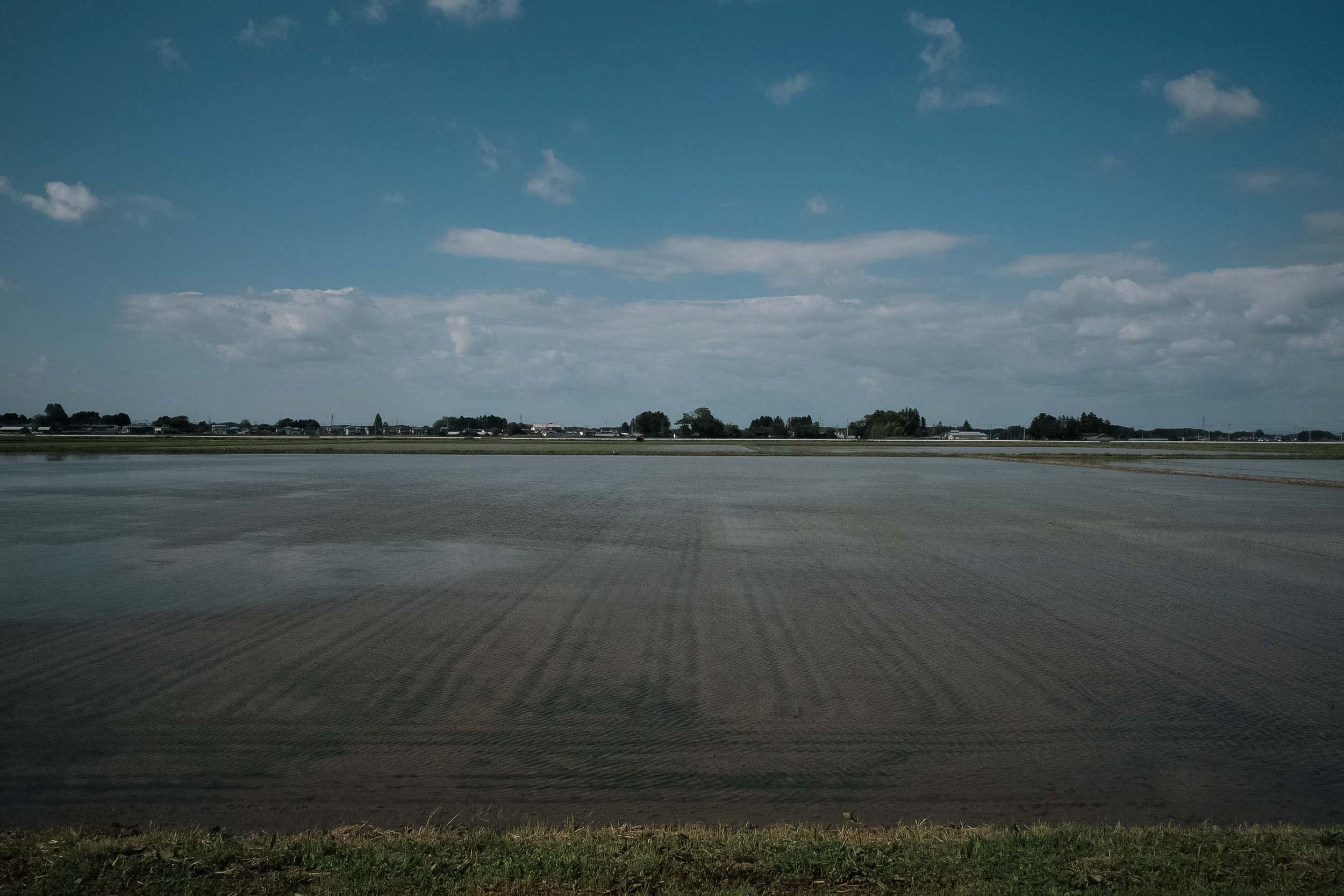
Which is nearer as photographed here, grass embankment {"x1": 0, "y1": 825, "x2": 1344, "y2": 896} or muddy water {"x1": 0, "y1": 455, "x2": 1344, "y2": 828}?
grass embankment {"x1": 0, "y1": 825, "x2": 1344, "y2": 896}

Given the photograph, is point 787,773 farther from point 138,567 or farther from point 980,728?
point 138,567

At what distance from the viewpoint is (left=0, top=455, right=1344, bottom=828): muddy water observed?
6223 millimetres

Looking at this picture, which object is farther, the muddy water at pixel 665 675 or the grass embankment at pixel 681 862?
the muddy water at pixel 665 675

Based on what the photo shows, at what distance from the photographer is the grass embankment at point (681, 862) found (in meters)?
4.66

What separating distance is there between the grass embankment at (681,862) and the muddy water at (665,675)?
52cm

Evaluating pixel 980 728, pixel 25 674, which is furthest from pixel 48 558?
pixel 980 728

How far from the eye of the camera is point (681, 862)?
494 cm

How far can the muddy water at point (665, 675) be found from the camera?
6.22m

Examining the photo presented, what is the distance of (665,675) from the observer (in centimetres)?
903

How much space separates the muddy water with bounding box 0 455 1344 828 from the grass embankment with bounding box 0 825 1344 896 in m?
0.52

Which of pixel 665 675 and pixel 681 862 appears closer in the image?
pixel 681 862

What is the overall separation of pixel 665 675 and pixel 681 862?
4096 millimetres

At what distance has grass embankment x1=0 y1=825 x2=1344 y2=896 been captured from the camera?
183 inches

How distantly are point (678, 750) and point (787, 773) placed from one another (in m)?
0.98
